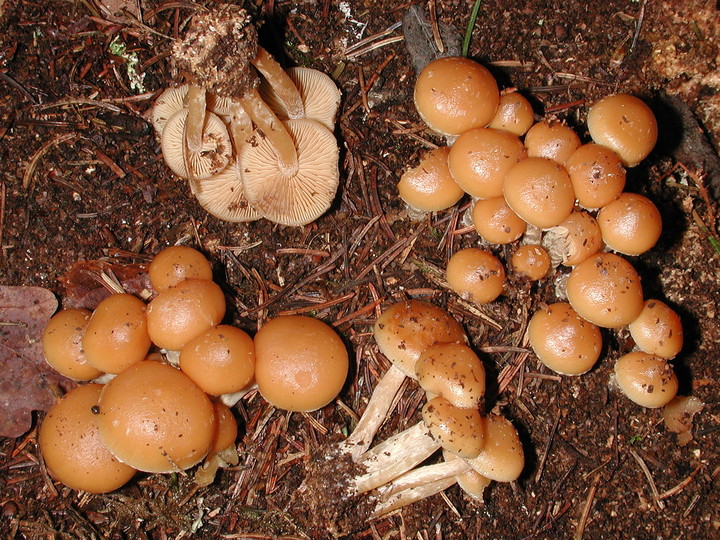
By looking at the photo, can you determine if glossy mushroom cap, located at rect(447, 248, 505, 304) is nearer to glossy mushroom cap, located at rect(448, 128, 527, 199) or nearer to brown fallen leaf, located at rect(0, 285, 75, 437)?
glossy mushroom cap, located at rect(448, 128, 527, 199)

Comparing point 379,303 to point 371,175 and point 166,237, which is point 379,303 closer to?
point 371,175

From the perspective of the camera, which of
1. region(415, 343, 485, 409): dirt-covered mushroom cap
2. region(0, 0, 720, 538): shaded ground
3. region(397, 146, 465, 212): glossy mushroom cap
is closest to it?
region(415, 343, 485, 409): dirt-covered mushroom cap

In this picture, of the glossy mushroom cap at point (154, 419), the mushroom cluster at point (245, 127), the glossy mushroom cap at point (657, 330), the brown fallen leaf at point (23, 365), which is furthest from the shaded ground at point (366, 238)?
the glossy mushroom cap at point (154, 419)

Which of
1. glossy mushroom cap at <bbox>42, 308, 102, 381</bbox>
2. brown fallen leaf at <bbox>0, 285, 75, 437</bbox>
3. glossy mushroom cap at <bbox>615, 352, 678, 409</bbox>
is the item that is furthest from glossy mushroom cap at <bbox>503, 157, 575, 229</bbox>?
brown fallen leaf at <bbox>0, 285, 75, 437</bbox>

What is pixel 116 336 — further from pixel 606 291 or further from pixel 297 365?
pixel 606 291

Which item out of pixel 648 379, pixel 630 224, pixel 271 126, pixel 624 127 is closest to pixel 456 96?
pixel 624 127

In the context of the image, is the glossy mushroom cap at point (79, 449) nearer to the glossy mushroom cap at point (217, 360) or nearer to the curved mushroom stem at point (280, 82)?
the glossy mushroom cap at point (217, 360)
